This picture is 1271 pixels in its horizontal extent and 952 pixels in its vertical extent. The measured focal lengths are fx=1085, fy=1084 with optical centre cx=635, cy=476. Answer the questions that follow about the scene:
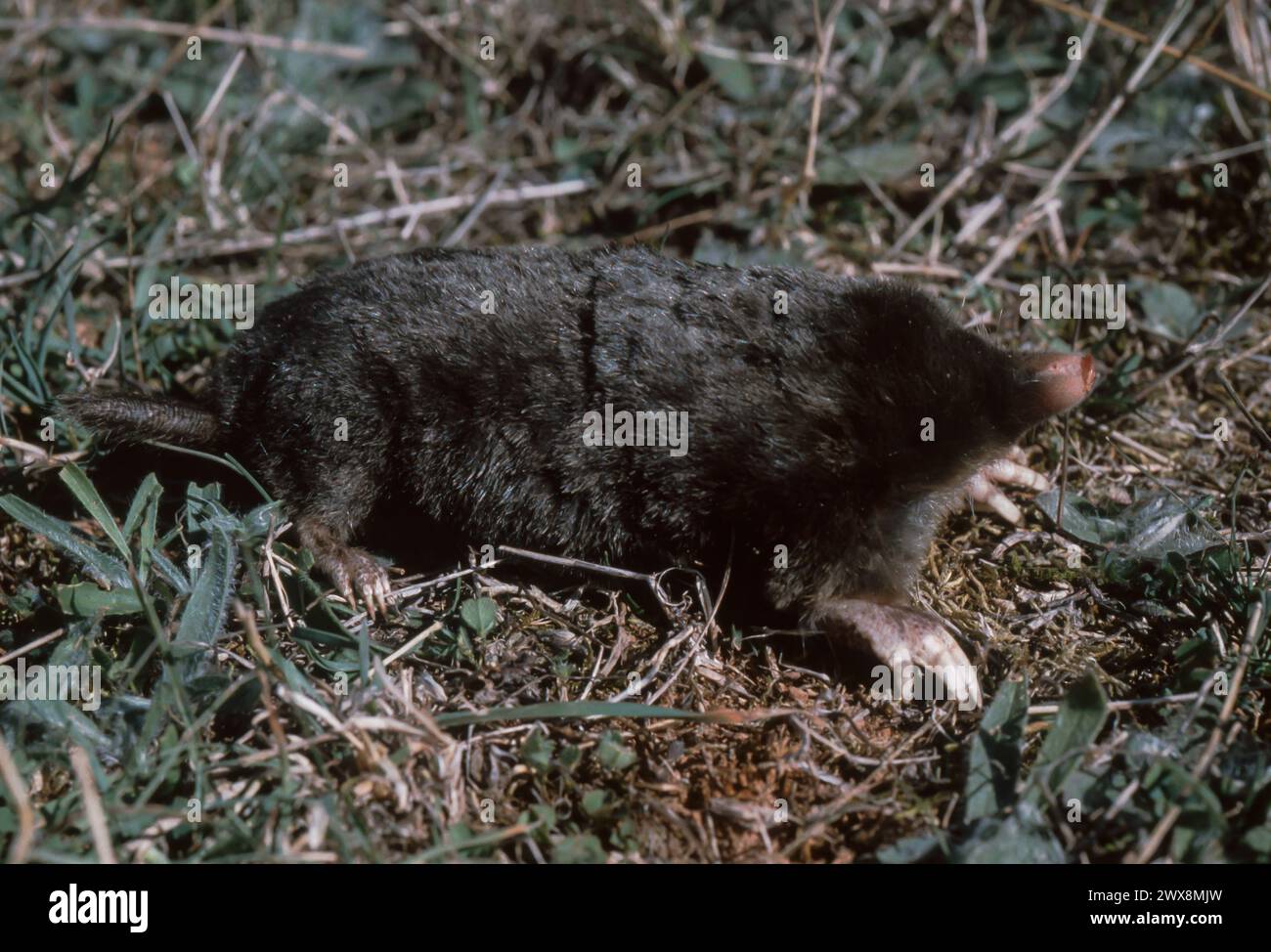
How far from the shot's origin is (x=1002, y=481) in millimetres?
3475

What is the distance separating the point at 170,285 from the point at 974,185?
3237mm

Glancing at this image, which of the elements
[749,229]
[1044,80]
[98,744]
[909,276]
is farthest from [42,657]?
[1044,80]

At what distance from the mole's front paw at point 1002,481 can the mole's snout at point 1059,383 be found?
1.17ft

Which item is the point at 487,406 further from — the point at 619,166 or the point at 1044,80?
the point at 1044,80

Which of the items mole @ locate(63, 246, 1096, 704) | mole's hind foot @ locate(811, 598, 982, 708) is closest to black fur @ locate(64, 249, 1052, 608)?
mole @ locate(63, 246, 1096, 704)

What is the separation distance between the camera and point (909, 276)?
4.26 metres
